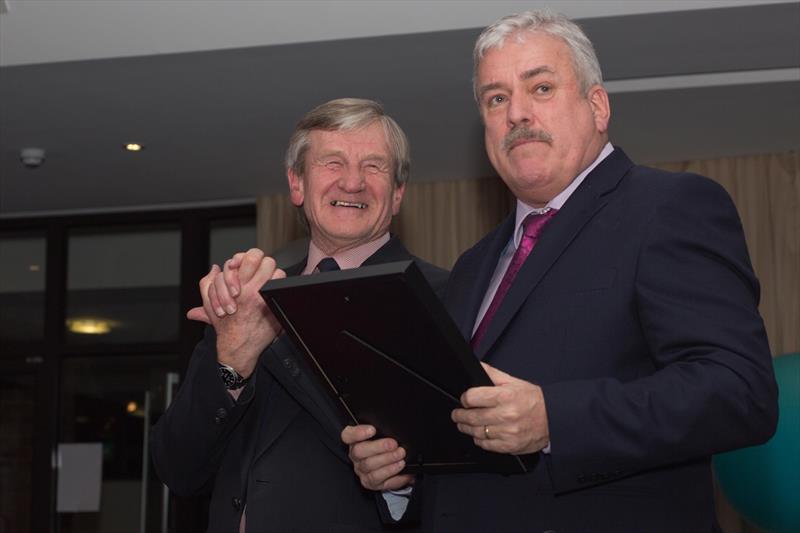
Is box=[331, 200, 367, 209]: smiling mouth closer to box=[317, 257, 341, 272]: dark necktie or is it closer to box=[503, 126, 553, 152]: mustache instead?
box=[317, 257, 341, 272]: dark necktie

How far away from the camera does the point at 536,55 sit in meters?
1.90

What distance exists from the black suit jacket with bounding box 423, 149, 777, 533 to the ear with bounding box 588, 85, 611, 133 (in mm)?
141

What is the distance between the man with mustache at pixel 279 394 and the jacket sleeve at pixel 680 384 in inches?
27.5

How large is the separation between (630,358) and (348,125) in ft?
3.70

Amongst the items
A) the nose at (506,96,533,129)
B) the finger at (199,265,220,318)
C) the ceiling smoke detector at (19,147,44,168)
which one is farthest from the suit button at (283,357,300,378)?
the ceiling smoke detector at (19,147,44,168)

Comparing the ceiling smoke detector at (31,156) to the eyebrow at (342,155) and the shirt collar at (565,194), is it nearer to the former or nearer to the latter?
the eyebrow at (342,155)

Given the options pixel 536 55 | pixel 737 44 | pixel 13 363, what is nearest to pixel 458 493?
pixel 536 55

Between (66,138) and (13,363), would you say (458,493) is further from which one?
(13,363)

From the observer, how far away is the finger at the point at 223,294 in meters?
2.09

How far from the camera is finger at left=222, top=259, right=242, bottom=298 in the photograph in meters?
2.07

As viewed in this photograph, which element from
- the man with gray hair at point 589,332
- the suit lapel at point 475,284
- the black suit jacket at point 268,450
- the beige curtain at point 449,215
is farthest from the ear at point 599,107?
the beige curtain at point 449,215

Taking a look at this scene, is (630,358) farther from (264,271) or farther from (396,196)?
(396,196)

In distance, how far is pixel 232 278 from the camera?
207 cm

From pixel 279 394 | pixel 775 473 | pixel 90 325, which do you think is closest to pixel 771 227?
pixel 775 473
